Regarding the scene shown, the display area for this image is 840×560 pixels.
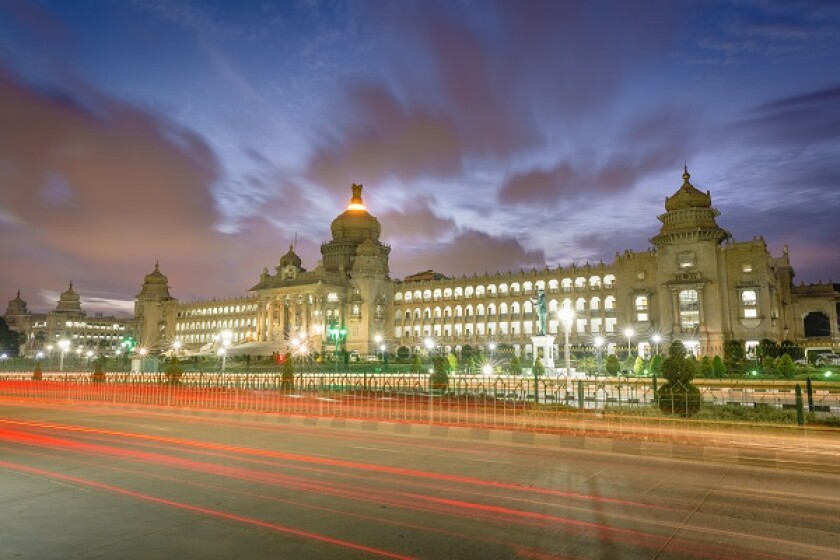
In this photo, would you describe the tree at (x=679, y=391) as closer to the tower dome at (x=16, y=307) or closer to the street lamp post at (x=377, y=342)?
the street lamp post at (x=377, y=342)

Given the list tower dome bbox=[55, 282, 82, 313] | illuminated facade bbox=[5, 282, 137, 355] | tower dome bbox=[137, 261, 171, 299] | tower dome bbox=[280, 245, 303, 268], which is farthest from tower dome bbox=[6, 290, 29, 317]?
tower dome bbox=[280, 245, 303, 268]

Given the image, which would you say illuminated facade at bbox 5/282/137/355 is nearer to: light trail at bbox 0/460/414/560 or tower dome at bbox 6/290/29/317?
tower dome at bbox 6/290/29/317

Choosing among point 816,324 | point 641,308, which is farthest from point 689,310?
point 816,324

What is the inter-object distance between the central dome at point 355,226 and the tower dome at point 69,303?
93.7 m

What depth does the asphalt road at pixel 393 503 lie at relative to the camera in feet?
21.3

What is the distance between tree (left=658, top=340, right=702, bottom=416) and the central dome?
301 feet

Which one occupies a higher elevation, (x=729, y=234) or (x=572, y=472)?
(x=729, y=234)

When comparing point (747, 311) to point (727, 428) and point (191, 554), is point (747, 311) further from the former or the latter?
point (191, 554)

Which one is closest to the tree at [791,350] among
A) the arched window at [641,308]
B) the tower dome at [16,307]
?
the arched window at [641,308]

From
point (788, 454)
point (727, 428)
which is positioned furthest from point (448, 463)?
point (727, 428)

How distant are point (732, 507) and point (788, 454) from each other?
649 centimetres

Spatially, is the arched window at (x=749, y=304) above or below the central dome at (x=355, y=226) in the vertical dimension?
below

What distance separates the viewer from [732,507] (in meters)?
8.32

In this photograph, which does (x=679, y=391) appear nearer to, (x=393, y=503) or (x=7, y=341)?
(x=393, y=503)
